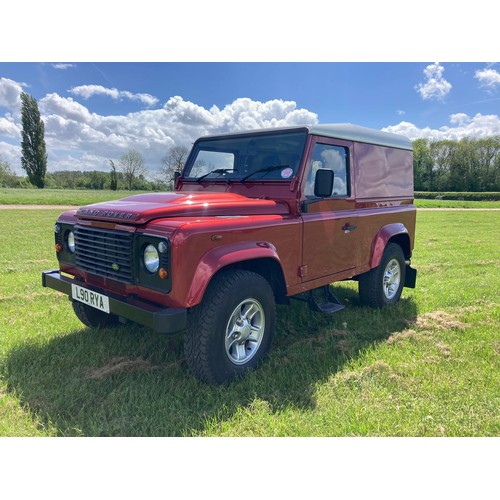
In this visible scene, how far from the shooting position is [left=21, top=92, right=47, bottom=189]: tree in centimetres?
4271

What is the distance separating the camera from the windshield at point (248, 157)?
13.0 feet

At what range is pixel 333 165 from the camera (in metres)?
4.33

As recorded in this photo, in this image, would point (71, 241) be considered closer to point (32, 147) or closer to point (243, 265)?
point (243, 265)

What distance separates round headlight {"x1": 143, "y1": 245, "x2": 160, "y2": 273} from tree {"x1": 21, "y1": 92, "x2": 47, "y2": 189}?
4699 centimetres

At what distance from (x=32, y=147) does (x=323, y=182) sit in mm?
47496

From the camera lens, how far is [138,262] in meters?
3.02

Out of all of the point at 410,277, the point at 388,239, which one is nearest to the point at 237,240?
the point at 388,239

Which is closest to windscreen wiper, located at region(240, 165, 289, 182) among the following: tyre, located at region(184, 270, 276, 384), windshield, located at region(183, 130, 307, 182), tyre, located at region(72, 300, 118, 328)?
windshield, located at region(183, 130, 307, 182)

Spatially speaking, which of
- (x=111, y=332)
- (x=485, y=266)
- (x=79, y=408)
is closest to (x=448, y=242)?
(x=485, y=266)

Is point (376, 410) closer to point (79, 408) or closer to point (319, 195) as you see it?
point (319, 195)

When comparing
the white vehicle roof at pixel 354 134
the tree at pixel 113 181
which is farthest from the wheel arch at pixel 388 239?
the tree at pixel 113 181

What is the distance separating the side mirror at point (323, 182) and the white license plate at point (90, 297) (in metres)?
2.12

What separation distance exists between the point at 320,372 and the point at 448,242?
9.93 metres

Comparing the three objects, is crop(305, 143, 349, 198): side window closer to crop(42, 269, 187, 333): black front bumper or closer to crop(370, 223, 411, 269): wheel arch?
crop(370, 223, 411, 269): wheel arch
